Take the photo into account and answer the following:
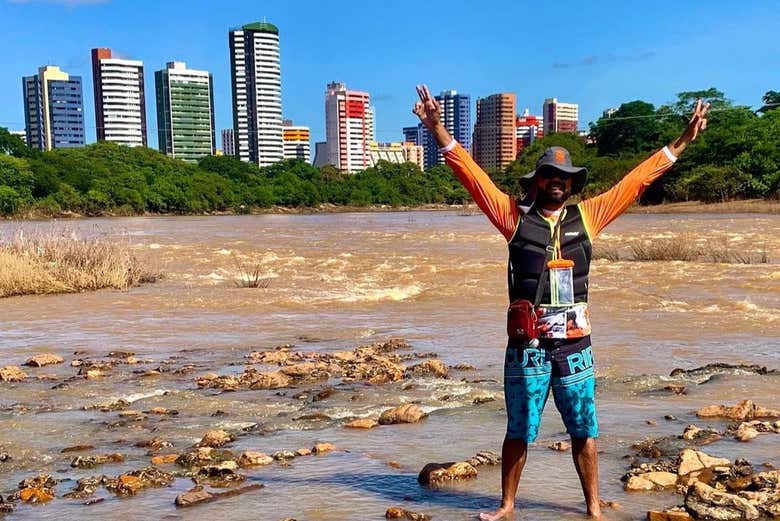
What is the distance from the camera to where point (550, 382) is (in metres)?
3.83

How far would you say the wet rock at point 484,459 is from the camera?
4812 millimetres

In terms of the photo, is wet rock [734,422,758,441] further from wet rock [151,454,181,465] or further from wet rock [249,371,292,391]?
wet rock [249,371,292,391]

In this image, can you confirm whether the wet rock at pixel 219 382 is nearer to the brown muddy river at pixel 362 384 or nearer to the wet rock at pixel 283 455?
the brown muddy river at pixel 362 384

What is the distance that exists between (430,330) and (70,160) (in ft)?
313

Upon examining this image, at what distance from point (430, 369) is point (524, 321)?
4.28 m

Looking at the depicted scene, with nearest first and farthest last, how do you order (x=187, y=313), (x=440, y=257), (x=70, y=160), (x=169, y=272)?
(x=187, y=313) → (x=169, y=272) → (x=440, y=257) → (x=70, y=160)

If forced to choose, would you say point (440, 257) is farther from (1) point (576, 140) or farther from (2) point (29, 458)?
(1) point (576, 140)

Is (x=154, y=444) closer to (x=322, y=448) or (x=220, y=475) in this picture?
(x=220, y=475)

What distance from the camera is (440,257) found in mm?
24859

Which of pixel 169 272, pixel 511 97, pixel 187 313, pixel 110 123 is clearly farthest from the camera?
pixel 511 97

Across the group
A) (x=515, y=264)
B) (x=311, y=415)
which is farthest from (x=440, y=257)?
(x=515, y=264)

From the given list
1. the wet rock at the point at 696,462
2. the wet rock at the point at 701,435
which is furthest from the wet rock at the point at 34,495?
the wet rock at the point at 701,435

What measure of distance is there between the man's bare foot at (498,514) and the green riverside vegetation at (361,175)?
41.6 m

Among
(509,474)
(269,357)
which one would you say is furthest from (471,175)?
(269,357)
